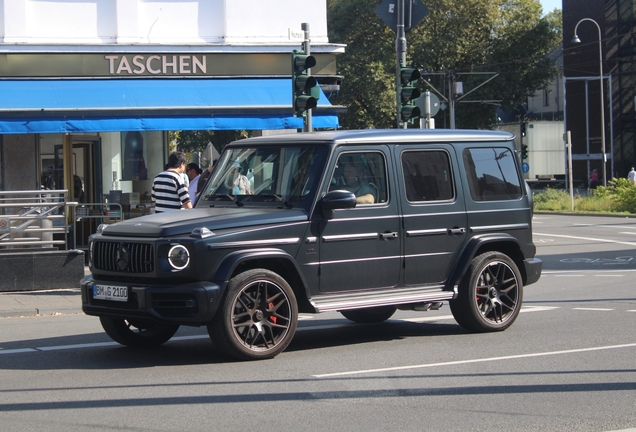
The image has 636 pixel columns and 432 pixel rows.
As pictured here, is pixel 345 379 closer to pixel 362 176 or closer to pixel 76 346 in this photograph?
pixel 362 176

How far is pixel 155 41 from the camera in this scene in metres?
19.5

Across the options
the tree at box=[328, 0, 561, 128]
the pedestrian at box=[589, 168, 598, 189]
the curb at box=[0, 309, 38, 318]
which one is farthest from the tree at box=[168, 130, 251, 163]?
the curb at box=[0, 309, 38, 318]

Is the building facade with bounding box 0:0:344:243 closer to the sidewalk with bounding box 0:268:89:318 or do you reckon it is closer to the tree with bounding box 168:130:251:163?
the sidewalk with bounding box 0:268:89:318

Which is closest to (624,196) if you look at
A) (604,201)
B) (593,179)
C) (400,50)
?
(604,201)

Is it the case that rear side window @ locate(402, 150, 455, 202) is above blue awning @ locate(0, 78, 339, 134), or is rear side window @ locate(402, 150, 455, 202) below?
below

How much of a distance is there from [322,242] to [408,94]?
29.3 ft

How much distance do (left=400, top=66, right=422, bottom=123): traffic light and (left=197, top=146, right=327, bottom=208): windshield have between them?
796cm

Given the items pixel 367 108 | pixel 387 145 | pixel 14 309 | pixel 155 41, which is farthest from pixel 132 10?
pixel 367 108

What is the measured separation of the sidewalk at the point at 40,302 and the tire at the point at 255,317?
4.91 m

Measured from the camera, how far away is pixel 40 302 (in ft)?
41.0

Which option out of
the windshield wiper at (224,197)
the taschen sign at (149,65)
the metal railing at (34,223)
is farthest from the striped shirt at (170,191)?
the taschen sign at (149,65)

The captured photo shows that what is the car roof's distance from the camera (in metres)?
8.59

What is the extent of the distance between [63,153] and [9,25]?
2.71 metres

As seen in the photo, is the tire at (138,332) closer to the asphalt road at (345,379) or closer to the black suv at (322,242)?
the black suv at (322,242)
